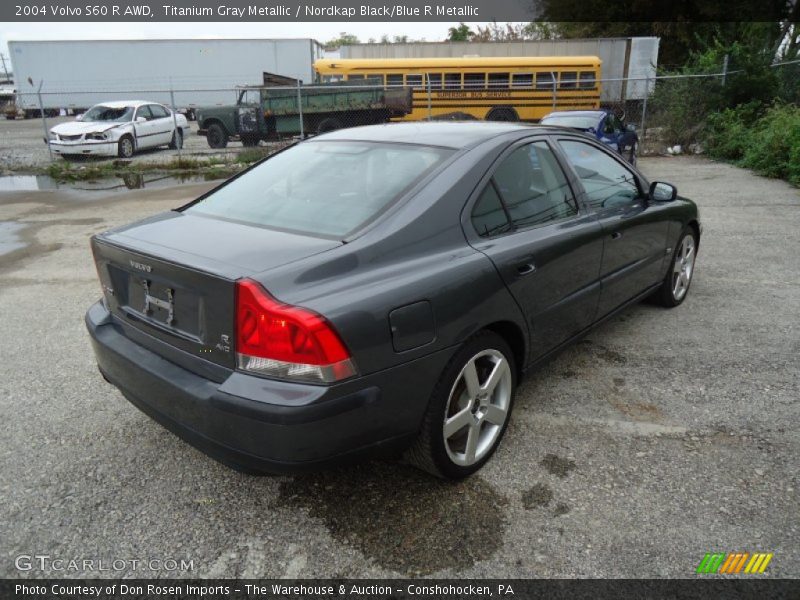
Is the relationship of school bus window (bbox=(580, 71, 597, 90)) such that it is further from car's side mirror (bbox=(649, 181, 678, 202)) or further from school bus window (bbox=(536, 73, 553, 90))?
car's side mirror (bbox=(649, 181, 678, 202))

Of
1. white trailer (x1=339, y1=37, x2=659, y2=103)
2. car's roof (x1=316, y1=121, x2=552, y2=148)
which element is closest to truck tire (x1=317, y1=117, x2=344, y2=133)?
white trailer (x1=339, y1=37, x2=659, y2=103)

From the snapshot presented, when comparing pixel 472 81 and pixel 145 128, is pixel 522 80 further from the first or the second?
pixel 145 128

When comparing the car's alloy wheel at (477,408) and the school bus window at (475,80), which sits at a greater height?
the school bus window at (475,80)

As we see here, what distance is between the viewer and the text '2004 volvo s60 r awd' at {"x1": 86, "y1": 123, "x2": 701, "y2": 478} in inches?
83.4

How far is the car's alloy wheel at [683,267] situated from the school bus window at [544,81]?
56.5 feet

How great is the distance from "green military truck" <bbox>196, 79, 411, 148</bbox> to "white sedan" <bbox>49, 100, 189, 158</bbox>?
58.6 inches

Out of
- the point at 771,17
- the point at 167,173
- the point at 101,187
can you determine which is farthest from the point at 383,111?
the point at 771,17

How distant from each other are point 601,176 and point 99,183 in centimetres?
1249

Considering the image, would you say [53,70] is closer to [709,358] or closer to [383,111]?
[383,111]

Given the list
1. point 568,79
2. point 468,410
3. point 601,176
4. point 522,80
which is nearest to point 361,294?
point 468,410

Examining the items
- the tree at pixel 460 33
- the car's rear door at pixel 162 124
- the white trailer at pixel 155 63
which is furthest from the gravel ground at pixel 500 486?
the tree at pixel 460 33

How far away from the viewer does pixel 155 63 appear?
30141mm

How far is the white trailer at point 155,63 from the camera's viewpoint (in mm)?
29938

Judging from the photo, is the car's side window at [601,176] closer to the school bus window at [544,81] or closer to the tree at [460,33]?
the school bus window at [544,81]
